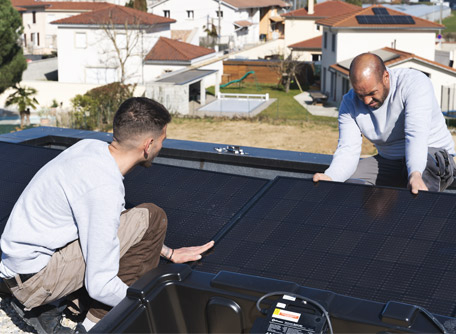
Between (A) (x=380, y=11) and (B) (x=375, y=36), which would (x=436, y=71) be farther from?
(A) (x=380, y=11)

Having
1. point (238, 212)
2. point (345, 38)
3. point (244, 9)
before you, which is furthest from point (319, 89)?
point (238, 212)

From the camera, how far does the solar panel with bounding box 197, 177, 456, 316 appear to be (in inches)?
123

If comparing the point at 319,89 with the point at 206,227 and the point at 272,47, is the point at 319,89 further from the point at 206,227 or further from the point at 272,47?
the point at 206,227

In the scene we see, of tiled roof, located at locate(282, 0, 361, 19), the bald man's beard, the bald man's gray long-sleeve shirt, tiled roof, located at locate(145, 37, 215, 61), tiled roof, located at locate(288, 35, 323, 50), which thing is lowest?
the bald man's gray long-sleeve shirt

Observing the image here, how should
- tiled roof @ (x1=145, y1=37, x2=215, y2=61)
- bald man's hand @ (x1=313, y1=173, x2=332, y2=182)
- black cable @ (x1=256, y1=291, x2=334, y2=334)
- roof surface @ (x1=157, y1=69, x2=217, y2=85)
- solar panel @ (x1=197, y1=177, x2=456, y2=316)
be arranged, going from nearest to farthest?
1. black cable @ (x1=256, y1=291, x2=334, y2=334)
2. solar panel @ (x1=197, y1=177, x2=456, y2=316)
3. bald man's hand @ (x1=313, y1=173, x2=332, y2=182)
4. roof surface @ (x1=157, y1=69, x2=217, y2=85)
5. tiled roof @ (x1=145, y1=37, x2=215, y2=61)

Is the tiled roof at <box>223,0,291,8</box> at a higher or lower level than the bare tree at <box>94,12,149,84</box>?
higher

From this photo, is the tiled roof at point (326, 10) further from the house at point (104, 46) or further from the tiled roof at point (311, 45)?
the house at point (104, 46)

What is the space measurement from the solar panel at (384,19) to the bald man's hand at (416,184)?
108 ft

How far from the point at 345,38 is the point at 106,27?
1489cm

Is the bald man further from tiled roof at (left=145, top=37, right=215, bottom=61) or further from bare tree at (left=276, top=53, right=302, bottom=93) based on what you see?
bare tree at (left=276, top=53, right=302, bottom=93)

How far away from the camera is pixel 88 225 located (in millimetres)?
3018

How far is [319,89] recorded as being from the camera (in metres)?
41.6

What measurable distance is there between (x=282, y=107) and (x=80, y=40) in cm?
1466

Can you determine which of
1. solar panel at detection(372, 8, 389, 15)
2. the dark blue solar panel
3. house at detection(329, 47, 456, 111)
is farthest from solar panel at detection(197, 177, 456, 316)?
solar panel at detection(372, 8, 389, 15)
